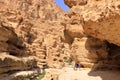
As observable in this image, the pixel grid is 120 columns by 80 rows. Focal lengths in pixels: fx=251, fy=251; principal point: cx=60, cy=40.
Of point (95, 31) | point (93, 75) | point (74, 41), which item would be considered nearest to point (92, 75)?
point (93, 75)

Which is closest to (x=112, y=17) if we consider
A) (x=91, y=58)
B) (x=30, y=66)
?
(x=91, y=58)

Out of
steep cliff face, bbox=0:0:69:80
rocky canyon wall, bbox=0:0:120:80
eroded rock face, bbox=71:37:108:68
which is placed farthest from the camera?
steep cliff face, bbox=0:0:69:80

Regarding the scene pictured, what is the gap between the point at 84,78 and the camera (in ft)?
43.8

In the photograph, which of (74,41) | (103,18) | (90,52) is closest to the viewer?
(103,18)

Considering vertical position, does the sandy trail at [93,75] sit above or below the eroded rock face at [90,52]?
below

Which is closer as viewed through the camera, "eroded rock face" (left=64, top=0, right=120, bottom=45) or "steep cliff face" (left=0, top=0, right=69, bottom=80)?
"eroded rock face" (left=64, top=0, right=120, bottom=45)

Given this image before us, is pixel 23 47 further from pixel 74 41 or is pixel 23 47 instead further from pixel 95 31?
pixel 95 31

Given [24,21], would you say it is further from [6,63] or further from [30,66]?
[6,63]

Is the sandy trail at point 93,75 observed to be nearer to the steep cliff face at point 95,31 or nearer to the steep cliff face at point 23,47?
the steep cliff face at point 95,31

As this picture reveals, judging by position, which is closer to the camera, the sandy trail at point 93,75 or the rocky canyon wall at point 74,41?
the rocky canyon wall at point 74,41

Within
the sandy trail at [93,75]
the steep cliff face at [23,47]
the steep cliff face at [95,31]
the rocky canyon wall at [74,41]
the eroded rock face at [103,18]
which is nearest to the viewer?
the eroded rock face at [103,18]

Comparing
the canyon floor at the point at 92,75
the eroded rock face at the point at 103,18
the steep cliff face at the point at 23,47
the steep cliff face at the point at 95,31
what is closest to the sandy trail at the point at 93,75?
the canyon floor at the point at 92,75

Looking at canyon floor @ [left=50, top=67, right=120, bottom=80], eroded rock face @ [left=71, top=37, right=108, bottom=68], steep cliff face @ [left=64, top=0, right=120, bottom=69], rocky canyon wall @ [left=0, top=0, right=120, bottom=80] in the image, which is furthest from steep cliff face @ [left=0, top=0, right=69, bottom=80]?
canyon floor @ [left=50, top=67, right=120, bottom=80]

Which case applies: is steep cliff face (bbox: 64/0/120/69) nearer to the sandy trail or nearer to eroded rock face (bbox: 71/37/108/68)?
eroded rock face (bbox: 71/37/108/68)
